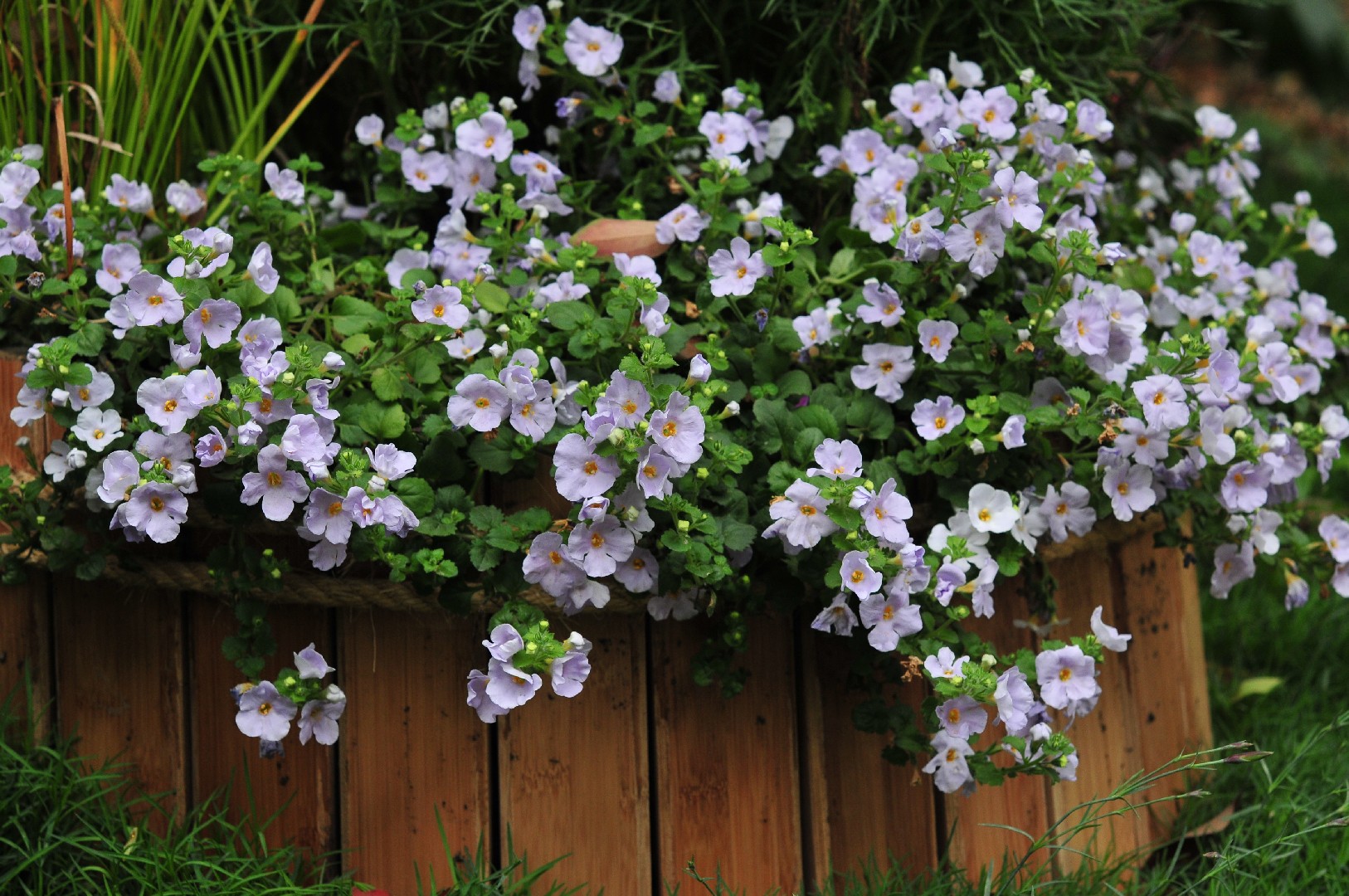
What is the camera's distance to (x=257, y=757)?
160 cm

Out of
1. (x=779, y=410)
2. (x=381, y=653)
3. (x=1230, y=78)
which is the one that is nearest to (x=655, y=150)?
(x=779, y=410)

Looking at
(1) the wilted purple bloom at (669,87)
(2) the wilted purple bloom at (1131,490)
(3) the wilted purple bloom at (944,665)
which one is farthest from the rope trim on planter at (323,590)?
(1) the wilted purple bloom at (669,87)

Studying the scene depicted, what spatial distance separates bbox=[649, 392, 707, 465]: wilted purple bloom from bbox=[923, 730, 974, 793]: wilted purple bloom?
456 millimetres

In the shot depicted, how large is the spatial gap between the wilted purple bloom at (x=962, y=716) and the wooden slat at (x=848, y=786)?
182mm

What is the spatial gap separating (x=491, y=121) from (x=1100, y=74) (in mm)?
1107

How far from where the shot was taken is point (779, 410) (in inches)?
59.8

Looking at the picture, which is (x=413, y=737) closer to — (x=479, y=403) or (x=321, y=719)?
(x=321, y=719)

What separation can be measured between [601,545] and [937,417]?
18.4 inches

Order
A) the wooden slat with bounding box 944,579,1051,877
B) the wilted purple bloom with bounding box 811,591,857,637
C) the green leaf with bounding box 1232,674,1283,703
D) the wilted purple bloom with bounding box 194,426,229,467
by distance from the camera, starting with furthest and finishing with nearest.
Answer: the green leaf with bounding box 1232,674,1283,703, the wooden slat with bounding box 944,579,1051,877, the wilted purple bloom with bounding box 811,591,857,637, the wilted purple bloom with bounding box 194,426,229,467

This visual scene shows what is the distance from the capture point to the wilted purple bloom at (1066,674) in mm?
1460

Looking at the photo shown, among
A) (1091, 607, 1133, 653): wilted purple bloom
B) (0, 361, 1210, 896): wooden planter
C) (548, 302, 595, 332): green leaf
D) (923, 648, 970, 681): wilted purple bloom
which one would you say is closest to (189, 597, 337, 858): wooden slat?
(0, 361, 1210, 896): wooden planter

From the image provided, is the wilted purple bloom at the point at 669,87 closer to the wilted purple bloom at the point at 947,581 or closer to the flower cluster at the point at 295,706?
the wilted purple bloom at the point at 947,581

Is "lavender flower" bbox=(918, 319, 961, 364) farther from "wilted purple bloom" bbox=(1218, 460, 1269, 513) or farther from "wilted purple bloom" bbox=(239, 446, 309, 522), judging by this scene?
"wilted purple bloom" bbox=(239, 446, 309, 522)

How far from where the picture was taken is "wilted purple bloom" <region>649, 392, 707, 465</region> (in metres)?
1.34
